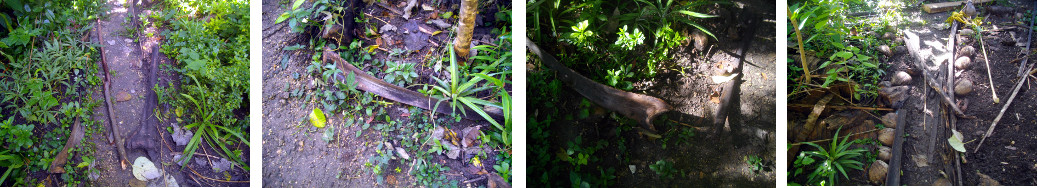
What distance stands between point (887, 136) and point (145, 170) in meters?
1.97

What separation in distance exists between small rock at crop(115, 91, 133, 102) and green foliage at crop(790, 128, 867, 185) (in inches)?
70.9

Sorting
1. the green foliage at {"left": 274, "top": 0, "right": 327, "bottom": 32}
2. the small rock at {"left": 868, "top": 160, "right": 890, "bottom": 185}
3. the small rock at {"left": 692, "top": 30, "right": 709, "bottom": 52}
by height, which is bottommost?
the small rock at {"left": 868, "top": 160, "right": 890, "bottom": 185}

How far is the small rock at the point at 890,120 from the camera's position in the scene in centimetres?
136

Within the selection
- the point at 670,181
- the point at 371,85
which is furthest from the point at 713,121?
the point at 371,85

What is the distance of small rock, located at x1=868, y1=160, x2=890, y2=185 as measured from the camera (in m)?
1.36

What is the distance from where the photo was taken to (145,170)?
1428mm

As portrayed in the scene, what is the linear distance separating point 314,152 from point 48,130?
29.7 inches

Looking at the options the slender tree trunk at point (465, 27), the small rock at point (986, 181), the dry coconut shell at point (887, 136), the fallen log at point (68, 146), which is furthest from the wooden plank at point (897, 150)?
the fallen log at point (68, 146)

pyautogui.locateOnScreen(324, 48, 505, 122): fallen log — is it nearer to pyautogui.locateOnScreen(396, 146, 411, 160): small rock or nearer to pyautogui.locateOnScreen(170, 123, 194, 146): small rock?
pyautogui.locateOnScreen(396, 146, 411, 160): small rock

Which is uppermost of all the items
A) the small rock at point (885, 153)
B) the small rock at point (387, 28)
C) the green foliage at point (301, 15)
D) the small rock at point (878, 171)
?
the green foliage at point (301, 15)

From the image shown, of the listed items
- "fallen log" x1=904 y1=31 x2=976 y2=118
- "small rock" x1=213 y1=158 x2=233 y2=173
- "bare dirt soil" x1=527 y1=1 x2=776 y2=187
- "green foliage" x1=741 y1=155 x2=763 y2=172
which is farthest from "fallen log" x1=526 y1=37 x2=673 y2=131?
"small rock" x1=213 y1=158 x2=233 y2=173

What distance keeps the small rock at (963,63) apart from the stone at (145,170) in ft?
7.06

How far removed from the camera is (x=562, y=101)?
1.39m

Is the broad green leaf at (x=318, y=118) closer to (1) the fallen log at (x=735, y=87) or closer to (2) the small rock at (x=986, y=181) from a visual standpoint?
(1) the fallen log at (x=735, y=87)
